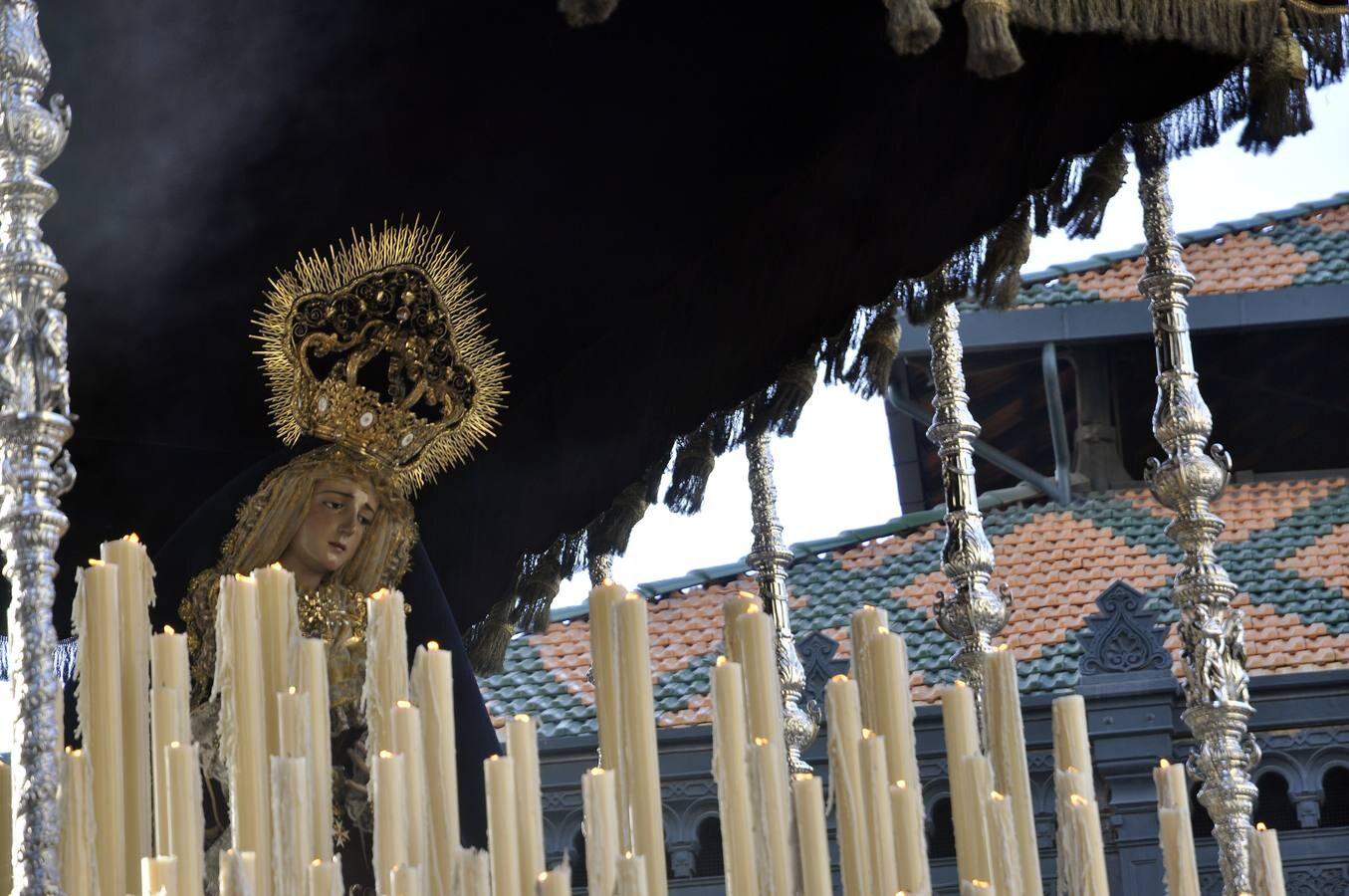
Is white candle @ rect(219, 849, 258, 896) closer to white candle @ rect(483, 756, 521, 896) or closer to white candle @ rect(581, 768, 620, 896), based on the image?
white candle @ rect(483, 756, 521, 896)

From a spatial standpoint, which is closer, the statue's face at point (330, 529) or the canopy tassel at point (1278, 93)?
the canopy tassel at point (1278, 93)

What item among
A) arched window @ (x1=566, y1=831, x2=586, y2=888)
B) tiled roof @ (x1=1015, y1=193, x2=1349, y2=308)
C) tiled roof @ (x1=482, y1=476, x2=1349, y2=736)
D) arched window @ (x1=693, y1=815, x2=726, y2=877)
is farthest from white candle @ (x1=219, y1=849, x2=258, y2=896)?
tiled roof @ (x1=1015, y1=193, x2=1349, y2=308)

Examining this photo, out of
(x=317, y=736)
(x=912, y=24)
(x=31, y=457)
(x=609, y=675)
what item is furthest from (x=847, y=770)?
(x=912, y=24)

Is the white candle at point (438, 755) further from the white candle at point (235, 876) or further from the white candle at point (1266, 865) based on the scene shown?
the white candle at point (1266, 865)

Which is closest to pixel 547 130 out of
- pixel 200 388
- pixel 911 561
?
pixel 200 388

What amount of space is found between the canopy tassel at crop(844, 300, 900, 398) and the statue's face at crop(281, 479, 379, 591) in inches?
48.7

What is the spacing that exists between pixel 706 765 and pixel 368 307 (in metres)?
6.14

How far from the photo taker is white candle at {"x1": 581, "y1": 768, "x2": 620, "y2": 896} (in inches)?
98.7

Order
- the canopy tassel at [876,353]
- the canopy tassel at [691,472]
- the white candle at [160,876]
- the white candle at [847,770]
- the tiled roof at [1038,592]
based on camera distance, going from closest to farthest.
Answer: the white candle at [160,876] < the white candle at [847,770] < the canopy tassel at [876,353] < the canopy tassel at [691,472] < the tiled roof at [1038,592]

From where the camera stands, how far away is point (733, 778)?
266 centimetres

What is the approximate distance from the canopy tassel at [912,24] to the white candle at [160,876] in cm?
183

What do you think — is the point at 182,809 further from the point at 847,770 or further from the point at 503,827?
the point at 847,770

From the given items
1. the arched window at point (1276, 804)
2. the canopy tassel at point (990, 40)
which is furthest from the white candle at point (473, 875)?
the arched window at point (1276, 804)

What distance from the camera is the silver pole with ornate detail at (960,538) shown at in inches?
206
